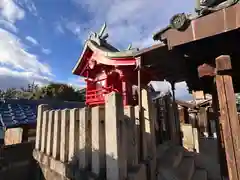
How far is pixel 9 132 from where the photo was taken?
592 centimetres

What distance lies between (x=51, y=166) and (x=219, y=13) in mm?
4699

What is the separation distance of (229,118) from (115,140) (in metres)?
1.75

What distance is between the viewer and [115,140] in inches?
123

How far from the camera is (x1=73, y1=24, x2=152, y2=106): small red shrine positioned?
268 inches

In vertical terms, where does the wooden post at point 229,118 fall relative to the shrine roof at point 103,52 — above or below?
below

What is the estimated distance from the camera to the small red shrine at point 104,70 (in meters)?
6.80

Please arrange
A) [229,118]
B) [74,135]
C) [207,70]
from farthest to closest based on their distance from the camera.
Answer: [74,135] → [207,70] → [229,118]

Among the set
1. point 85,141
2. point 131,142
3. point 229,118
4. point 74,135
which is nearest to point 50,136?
point 74,135

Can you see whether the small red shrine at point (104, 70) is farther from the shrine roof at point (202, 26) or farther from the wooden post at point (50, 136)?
the shrine roof at point (202, 26)

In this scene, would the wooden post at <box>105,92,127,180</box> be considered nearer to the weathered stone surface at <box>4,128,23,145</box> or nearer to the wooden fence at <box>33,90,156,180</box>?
the wooden fence at <box>33,90,156,180</box>

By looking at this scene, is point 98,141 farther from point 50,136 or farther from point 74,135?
point 50,136

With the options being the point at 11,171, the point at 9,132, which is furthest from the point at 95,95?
the point at 11,171

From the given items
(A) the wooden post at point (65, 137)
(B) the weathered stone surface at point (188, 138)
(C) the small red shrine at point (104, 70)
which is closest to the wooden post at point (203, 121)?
(B) the weathered stone surface at point (188, 138)

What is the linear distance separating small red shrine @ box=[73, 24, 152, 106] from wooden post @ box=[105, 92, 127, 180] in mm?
3316
